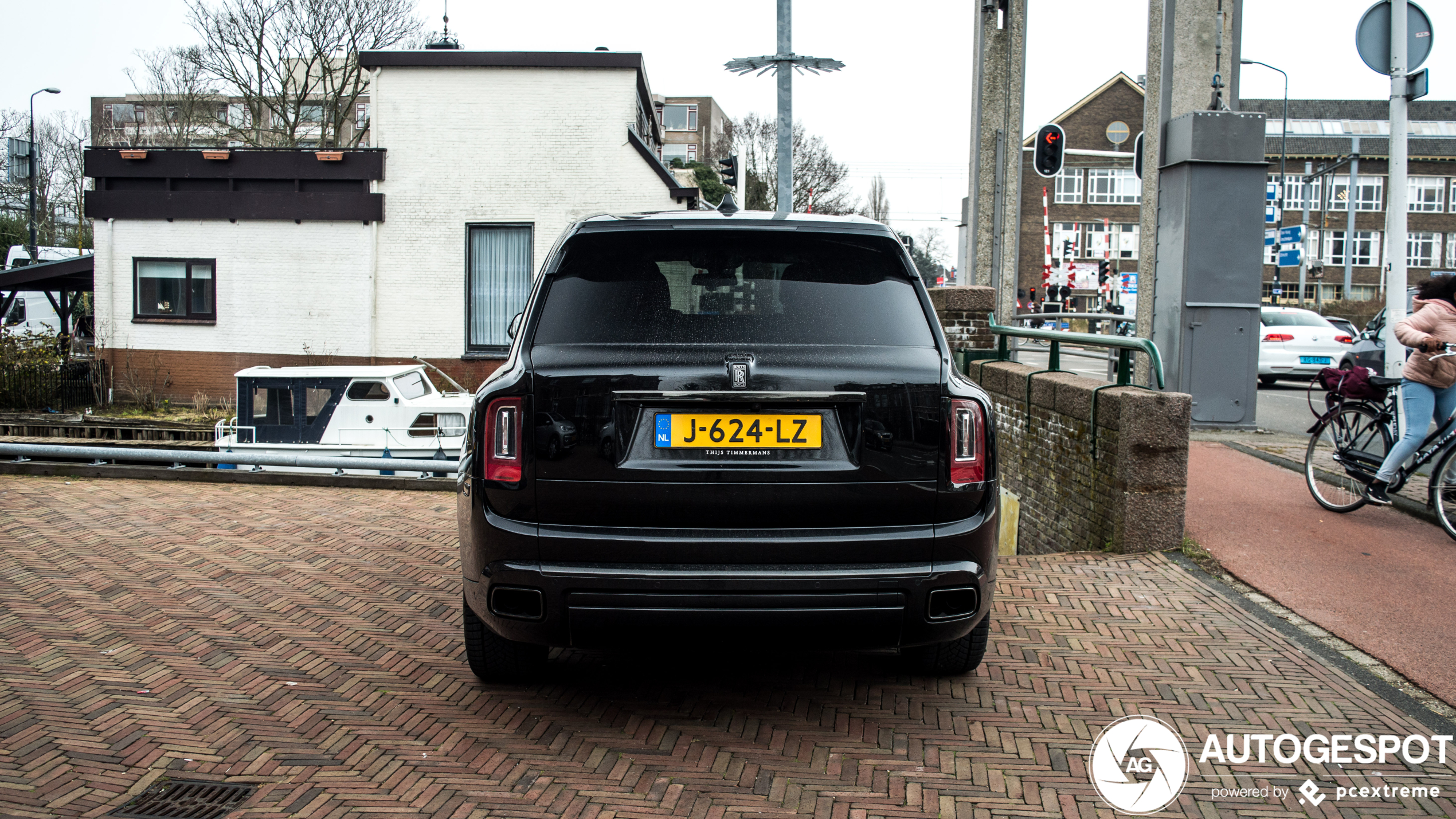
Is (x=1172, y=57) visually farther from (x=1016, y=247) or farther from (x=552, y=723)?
(x=552, y=723)

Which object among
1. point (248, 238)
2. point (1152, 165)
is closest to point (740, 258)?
point (1152, 165)

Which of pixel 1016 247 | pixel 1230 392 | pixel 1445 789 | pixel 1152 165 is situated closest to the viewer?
pixel 1445 789

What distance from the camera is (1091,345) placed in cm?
657

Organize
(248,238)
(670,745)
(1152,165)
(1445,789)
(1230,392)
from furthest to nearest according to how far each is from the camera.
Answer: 1. (248,238)
2. (1152,165)
3. (1230,392)
4. (670,745)
5. (1445,789)

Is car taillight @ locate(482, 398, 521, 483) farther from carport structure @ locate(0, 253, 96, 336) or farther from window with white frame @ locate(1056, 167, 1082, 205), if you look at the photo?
window with white frame @ locate(1056, 167, 1082, 205)

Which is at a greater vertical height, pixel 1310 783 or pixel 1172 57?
pixel 1172 57

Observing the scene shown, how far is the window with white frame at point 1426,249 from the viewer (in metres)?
69.6

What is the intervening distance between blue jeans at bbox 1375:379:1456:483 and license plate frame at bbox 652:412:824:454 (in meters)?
4.86

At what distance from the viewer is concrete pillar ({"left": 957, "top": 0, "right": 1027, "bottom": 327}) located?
55.4 ft

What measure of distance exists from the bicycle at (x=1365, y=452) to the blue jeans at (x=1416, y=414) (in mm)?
66

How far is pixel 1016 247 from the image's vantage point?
698 inches

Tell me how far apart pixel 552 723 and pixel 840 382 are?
155 cm

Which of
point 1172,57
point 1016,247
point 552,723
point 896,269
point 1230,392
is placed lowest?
point 552,723

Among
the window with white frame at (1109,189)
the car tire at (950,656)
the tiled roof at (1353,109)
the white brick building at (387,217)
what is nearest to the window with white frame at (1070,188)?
the window with white frame at (1109,189)
